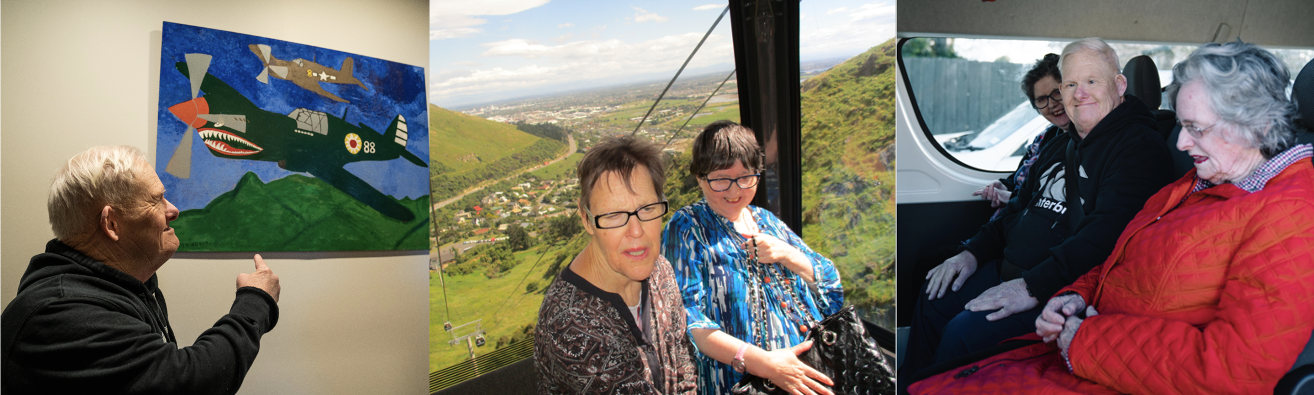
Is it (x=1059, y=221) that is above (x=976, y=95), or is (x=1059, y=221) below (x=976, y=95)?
below

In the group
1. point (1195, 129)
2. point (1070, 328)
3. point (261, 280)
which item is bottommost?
point (1070, 328)

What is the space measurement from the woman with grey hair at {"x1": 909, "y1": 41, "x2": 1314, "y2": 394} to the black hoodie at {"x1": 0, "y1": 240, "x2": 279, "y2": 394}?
6.68 feet

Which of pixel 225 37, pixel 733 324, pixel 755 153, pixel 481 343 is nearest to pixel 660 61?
pixel 755 153

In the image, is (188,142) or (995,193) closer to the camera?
(188,142)

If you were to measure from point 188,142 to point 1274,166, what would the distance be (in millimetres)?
2892

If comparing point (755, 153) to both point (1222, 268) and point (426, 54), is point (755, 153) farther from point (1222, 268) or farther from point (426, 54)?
point (426, 54)

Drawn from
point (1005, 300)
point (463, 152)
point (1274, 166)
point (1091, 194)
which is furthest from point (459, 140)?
point (1274, 166)

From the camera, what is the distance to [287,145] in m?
2.01

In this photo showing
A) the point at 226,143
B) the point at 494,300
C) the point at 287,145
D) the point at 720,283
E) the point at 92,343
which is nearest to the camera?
the point at 92,343

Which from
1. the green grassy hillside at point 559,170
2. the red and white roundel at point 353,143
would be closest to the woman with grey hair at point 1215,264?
the green grassy hillside at point 559,170

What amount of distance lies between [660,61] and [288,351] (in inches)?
69.6

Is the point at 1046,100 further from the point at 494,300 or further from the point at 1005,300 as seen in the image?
the point at 494,300

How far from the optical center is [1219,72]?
131cm

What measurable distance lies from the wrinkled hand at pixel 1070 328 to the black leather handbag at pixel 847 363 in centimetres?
45
